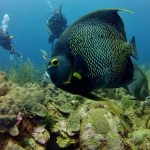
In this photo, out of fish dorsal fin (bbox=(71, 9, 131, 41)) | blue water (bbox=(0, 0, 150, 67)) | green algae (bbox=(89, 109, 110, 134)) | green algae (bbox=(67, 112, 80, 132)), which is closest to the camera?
fish dorsal fin (bbox=(71, 9, 131, 41))

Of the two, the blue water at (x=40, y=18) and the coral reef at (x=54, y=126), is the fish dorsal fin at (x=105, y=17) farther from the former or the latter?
the blue water at (x=40, y=18)

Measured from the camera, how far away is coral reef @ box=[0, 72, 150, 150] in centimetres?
402

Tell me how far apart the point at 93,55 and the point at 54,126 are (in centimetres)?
311

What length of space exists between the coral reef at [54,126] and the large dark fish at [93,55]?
6.83 ft

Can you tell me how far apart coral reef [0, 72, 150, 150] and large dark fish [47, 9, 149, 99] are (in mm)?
2083

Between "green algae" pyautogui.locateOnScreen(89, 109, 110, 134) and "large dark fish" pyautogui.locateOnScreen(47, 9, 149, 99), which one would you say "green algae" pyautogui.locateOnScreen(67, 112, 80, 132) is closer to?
"green algae" pyautogui.locateOnScreen(89, 109, 110, 134)

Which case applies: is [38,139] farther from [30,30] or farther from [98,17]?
[30,30]

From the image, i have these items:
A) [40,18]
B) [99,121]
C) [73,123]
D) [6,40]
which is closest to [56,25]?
[6,40]

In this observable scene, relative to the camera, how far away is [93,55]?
1684 mm

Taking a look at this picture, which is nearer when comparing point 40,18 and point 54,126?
point 54,126

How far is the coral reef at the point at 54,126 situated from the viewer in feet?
13.2

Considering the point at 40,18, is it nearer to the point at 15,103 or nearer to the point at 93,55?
the point at 15,103

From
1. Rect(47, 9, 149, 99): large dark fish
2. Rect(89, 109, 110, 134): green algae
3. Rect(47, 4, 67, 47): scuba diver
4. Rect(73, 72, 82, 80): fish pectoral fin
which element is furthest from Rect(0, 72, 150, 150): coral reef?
Rect(47, 4, 67, 47): scuba diver

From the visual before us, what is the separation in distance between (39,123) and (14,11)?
165m
